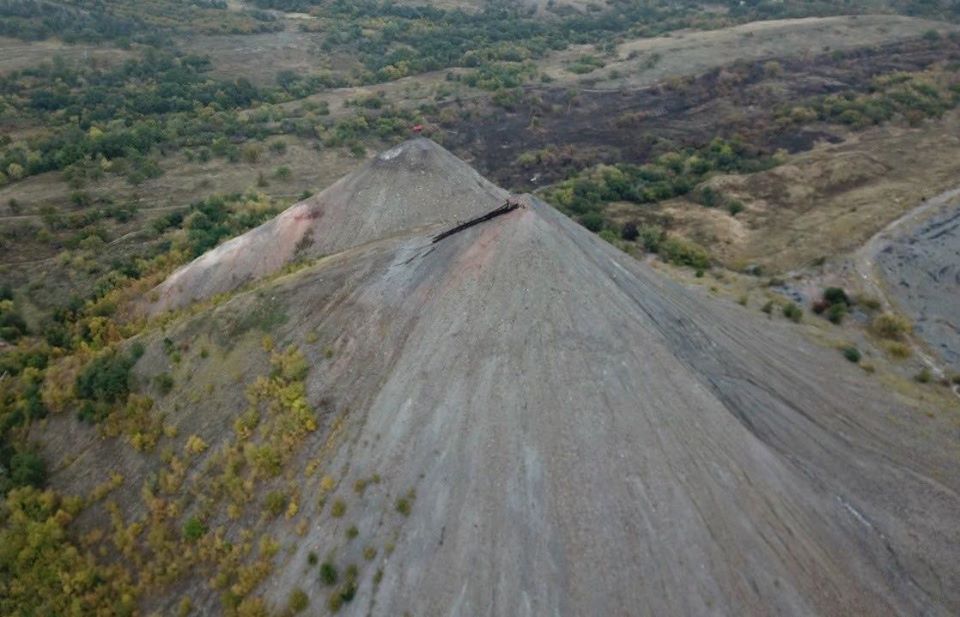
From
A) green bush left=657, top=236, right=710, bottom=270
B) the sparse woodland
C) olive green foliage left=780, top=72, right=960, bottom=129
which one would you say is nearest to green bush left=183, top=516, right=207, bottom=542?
the sparse woodland

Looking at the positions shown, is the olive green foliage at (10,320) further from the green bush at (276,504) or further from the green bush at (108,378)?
the green bush at (276,504)

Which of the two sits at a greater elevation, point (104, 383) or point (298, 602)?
point (104, 383)

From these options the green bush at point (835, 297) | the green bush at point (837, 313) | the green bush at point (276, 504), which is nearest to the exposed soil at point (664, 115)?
the green bush at point (835, 297)

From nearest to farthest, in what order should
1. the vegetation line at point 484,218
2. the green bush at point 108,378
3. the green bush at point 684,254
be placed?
1. the vegetation line at point 484,218
2. the green bush at point 108,378
3. the green bush at point 684,254

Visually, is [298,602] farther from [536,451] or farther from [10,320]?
[10,320]

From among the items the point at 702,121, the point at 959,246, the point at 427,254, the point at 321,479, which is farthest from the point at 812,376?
the point at 702,121

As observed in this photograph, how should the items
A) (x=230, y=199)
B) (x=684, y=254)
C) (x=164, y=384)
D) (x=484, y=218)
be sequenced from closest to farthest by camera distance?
(x=164, y=384)
(x=484, y=218)
(x=684, y=254)
(x=230, y=199)

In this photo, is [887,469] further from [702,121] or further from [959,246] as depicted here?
[702,121]

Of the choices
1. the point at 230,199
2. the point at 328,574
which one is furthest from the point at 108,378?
the point at 230,199

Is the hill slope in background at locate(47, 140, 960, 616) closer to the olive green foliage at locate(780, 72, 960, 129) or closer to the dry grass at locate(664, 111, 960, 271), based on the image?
the dry grass at locate(664, 111, 960, 271)
